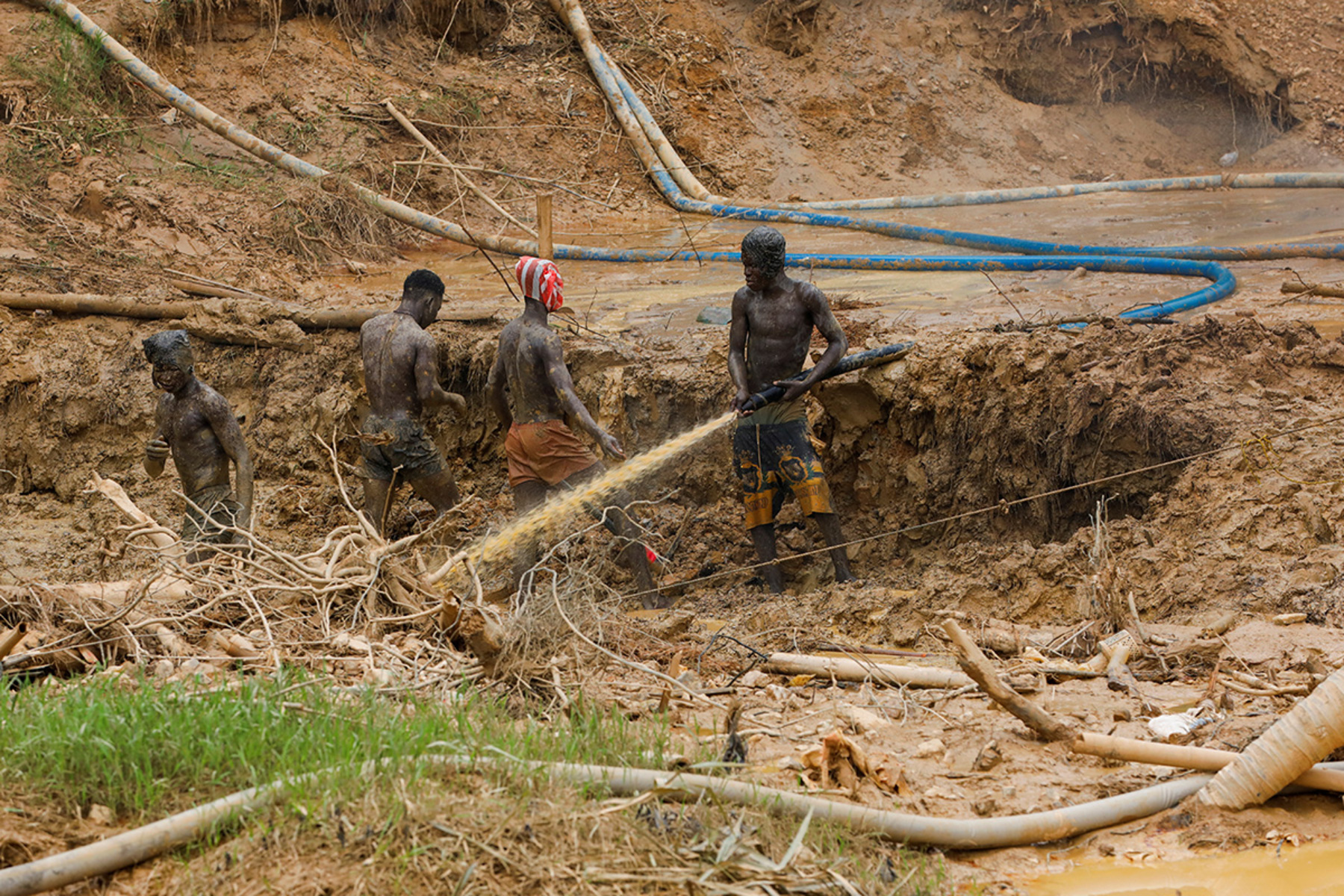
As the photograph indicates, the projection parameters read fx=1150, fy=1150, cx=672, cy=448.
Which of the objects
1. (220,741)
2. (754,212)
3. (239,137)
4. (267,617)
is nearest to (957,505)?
(267,617)

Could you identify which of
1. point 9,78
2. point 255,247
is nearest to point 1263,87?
point 255,247

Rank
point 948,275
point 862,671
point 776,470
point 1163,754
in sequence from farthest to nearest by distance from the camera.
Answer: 1. point 948,275
2. point 776,470
3. point 862,671
4. point 1163,754

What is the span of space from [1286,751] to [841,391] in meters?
4.11

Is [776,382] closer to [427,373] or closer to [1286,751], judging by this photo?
[427,373]

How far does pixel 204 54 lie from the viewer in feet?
41.3

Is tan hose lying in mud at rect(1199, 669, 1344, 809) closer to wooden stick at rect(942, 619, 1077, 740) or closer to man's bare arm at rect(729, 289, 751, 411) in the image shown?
wooden stick at rect(942, 619, 1077, 740)

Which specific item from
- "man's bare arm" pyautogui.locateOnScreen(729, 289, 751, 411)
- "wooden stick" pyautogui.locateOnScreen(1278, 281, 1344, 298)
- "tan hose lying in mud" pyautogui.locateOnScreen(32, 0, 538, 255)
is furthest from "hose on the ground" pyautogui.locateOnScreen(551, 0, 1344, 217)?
"man's bare arm" pyautogui.locateOnScreen(729, 289, 751, 411)

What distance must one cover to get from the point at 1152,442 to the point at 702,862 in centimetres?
423

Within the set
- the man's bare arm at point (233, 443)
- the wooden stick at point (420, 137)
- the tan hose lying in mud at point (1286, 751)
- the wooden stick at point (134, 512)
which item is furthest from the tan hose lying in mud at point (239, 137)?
the tan hose lying in mud at point (1286, 751)

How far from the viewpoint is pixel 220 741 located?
2.95 metres

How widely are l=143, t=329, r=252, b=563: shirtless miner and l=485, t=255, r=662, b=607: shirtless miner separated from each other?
143cm

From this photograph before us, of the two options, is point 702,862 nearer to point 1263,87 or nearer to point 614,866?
point 614,866

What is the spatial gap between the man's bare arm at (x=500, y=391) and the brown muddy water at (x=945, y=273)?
4.69 feet

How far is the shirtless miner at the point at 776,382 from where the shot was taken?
613 cm
